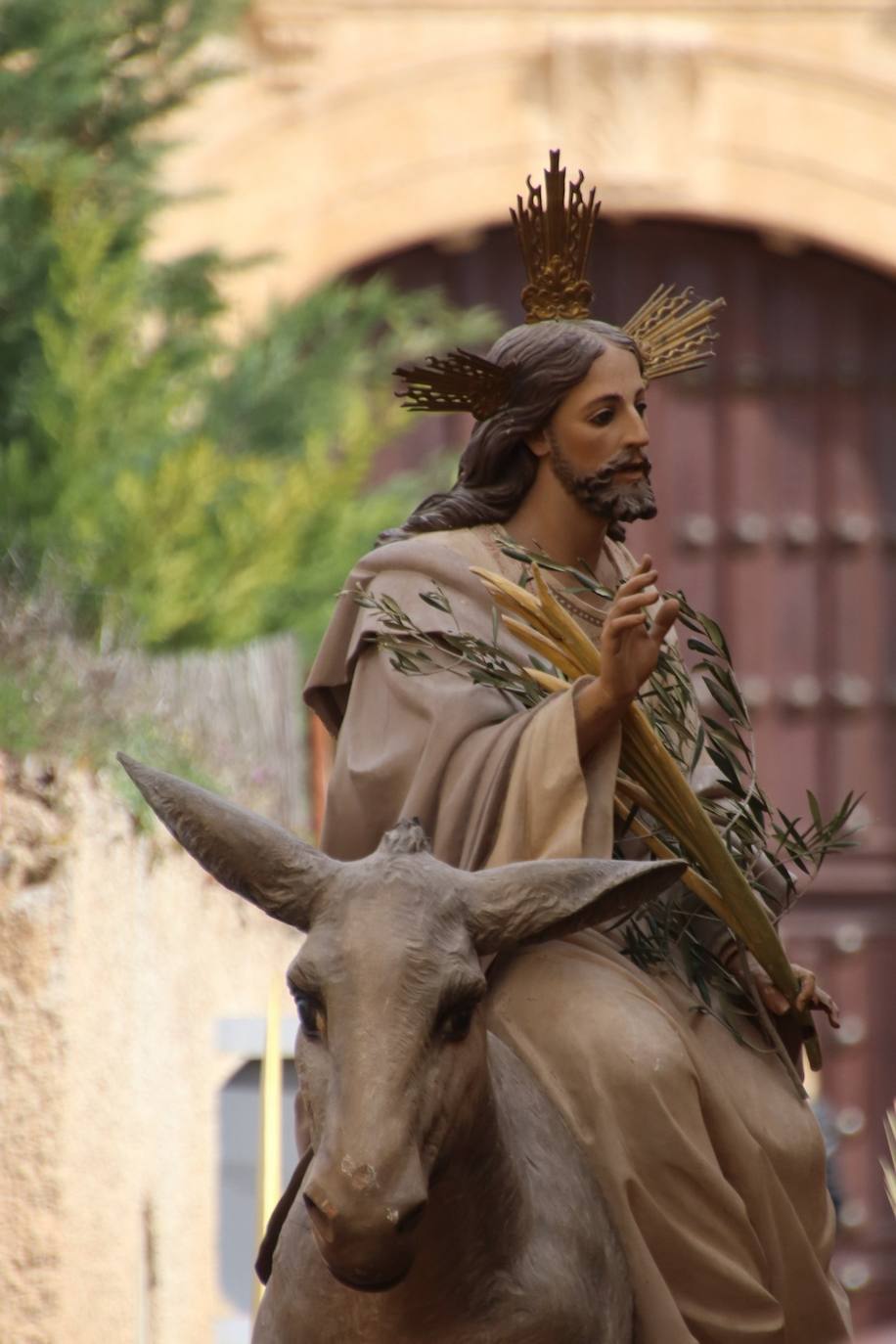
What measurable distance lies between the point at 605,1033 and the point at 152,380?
8661 millimetres

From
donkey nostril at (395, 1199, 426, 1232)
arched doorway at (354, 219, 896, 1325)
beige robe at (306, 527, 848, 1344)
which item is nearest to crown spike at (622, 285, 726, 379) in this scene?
beige robe at (306, 527, 848, 1344)

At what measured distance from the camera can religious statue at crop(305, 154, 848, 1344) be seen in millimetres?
4527

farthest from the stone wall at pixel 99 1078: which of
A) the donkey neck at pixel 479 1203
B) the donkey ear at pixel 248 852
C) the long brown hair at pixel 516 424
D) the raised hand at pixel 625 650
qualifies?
the donkey ear at pixel 248 852

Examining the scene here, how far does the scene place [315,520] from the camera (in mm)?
13398

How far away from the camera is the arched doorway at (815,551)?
15461mm

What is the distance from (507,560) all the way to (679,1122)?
3.41ft

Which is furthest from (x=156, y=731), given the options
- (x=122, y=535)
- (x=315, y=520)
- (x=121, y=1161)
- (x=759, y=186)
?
(x=759, y=186)

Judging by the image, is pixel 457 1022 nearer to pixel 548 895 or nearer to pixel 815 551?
pixel 548 895

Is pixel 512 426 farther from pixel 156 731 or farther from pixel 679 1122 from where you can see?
pixel 156 731

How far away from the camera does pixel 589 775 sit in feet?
15.3

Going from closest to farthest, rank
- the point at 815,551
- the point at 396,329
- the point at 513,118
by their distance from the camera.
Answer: the point at 396,329
the point at 513,118
the point at 815,551

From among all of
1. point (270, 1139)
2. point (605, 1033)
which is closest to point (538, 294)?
point (605, 1033)

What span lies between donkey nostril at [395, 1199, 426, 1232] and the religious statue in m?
0.78

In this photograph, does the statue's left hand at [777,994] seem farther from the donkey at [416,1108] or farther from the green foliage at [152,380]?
the green foliage at [152,380]
